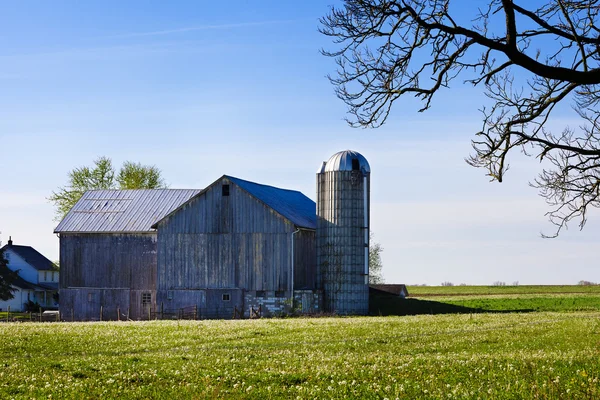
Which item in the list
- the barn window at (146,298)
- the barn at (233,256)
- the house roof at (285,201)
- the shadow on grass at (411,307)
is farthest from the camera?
the shadow on grass at (411,307)

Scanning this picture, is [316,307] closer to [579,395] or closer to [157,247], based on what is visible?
[157,247]

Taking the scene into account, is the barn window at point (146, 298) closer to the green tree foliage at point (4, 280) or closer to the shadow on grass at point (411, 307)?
the shadow on grass at point (411, 307)

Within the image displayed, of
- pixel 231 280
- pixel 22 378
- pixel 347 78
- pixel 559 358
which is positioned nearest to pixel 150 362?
pixel 22 378

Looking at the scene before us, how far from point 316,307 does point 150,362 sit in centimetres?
3556

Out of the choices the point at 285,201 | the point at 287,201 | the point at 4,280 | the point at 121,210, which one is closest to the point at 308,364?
the point at 285,201

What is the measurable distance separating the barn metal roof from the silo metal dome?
42.8 feet

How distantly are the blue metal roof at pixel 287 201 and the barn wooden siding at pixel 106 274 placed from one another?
27.1 feet

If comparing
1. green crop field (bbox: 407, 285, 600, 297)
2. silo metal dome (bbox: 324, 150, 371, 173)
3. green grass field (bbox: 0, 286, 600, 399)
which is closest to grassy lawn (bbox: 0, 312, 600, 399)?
green grass field (bbox: 0, 286, 600, 399)

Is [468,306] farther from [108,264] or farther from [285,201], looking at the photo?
[108,264]

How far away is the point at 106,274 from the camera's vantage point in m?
59.1

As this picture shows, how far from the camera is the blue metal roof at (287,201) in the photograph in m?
55.4

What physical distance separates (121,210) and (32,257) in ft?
125

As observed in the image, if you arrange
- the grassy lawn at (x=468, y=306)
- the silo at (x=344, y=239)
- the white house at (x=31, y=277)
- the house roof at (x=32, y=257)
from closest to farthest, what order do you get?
the silo at (x=344, y=239) → the grassy lawn at (x=468, y=306) → the white house at (x=31, y=277) → the house roof at (x=32, y=257)

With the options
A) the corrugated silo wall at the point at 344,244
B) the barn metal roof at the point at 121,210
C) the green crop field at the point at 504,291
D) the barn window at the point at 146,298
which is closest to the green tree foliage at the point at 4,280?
the barn metal roof at the point at 121,210
